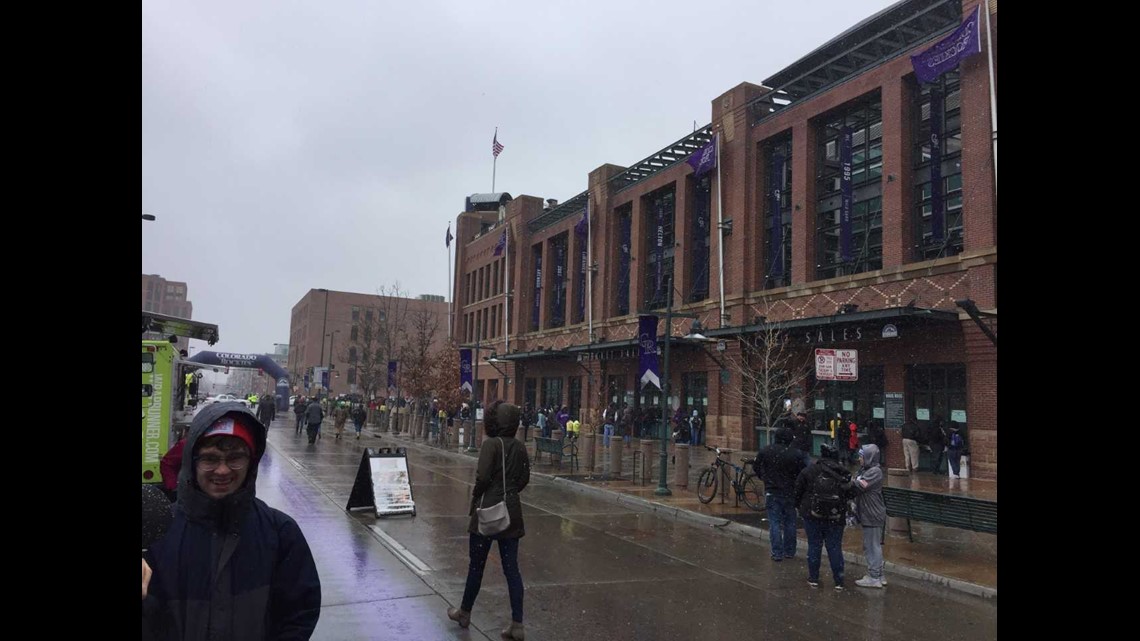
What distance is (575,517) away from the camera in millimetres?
13008

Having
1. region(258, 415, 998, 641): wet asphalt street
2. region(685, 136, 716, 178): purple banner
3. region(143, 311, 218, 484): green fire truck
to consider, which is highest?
region(685, 136, 716, 178): purple banner

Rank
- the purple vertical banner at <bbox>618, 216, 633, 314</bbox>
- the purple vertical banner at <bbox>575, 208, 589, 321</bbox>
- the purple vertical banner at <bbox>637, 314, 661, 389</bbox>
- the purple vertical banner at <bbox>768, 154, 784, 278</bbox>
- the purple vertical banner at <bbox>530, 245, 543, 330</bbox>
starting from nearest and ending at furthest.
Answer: the purple vertical banner at <bbox>637, 314, 661, 389</bbox> < the purple vertical banner at <bbox>768, 154, 784, 278</bbox> < the purple vertical banner at <bbox>618, 216, 633, 314</bbox> < the purple vertical banner at <bbox>575, 208, 589, 321</bbox> < the purple vertical banner at <bbox>530, 245, 543, 330</bbox>

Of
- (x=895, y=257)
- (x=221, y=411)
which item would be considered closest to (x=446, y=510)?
(x=221, y=411)

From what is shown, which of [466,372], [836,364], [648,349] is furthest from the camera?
[466,372]

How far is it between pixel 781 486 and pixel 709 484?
485cm

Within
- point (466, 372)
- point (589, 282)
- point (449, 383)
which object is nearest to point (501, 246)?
point (589, 282)

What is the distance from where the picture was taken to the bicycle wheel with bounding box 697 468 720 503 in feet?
47.0

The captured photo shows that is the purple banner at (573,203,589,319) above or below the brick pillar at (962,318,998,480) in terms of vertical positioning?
above

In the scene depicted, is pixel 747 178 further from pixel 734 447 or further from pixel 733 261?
pixel 734 447

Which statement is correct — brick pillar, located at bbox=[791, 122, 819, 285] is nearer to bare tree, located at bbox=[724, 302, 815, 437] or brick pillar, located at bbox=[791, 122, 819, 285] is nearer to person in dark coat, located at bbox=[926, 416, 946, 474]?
bare tree, located at bbox=[724, 302, 815, 437]

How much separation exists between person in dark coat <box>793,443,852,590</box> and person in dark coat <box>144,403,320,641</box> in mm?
6953

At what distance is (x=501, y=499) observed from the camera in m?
6.12

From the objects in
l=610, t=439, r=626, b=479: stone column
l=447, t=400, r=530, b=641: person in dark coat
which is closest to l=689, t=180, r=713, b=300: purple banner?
l=610, t=439, r=626, b=479: stone column

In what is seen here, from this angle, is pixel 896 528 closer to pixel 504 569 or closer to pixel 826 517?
pixel 826 517
